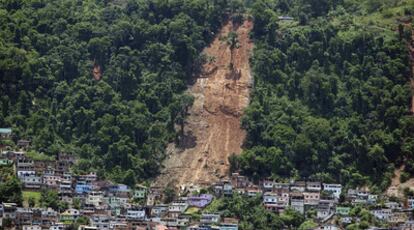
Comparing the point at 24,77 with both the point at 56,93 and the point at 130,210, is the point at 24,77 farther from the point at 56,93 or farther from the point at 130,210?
the point at 130,210

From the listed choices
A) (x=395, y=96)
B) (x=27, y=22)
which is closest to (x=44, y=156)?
(x=27, y=22)

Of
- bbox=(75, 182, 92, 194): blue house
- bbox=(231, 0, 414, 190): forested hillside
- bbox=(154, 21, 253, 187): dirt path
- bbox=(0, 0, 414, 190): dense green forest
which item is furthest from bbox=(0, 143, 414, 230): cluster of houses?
bbox=(154, 21, 253, 187): dirt path

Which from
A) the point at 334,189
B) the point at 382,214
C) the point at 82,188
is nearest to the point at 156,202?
the point at 82,188

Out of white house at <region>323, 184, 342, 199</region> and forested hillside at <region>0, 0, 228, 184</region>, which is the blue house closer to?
forested hillside at <region>0, 0, 228, 184</region>

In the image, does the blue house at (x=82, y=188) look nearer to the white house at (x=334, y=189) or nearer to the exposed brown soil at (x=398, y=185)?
the white house at (x=334, y=189)

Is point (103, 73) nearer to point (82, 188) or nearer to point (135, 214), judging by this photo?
point (82, 188)

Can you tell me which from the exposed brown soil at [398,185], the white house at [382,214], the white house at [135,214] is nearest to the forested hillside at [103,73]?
the white house at [135,214]
